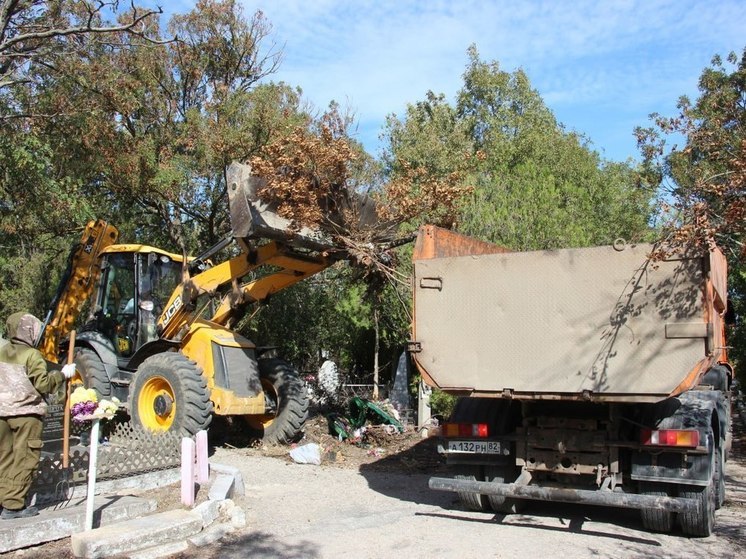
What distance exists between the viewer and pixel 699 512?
617 cm

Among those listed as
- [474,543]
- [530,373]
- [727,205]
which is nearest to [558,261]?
[530,373]

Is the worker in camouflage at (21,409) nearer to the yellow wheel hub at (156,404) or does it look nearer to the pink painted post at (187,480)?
the pink painted post at (187,480)

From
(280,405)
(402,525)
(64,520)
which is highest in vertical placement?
(280,405)

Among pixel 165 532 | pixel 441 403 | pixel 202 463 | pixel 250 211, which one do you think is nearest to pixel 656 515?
pixel 165 532

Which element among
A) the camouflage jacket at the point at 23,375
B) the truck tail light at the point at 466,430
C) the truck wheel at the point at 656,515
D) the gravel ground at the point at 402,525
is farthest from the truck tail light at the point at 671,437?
the camouflage jacket at the point at 23,375

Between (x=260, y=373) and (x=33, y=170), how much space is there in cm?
463

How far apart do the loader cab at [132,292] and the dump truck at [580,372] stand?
5493 mm

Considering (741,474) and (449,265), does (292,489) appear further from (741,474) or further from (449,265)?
(741,474)

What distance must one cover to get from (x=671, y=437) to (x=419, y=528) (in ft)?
8.13

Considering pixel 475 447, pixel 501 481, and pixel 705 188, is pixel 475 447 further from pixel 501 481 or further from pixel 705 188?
pixel 705 188

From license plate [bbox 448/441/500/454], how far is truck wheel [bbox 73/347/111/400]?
6073 millimetres

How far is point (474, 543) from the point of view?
6285mm

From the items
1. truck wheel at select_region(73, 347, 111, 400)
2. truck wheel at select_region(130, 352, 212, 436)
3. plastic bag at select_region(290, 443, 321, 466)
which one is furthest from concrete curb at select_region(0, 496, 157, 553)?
truck wheel at select_region(73, 347, 111, 400)

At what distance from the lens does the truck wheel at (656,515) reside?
6.34 m
